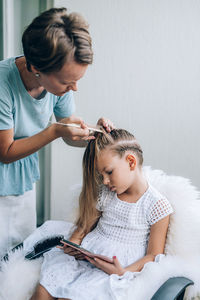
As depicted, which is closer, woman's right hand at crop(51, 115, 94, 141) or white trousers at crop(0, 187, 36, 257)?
woman's right hand at crop(51, 115, 94, 141)

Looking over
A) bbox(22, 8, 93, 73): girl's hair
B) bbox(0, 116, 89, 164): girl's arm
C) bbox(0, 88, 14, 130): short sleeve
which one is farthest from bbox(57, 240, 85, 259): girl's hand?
bbox(22, 8, 93, 73): girl's hair

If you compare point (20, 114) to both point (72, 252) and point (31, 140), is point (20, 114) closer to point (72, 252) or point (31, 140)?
point (31, 140)

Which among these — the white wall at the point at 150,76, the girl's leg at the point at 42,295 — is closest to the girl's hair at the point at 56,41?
the girl's leg at the point at 42,295

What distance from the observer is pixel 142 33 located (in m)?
1.78

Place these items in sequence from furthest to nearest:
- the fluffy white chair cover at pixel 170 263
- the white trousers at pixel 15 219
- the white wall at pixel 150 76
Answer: the white wall at pixel 150 76
the white trousers at pixel 15 219
the fluffy white chair cover at pixel 170 263

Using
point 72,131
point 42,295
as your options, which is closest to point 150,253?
point 42,295

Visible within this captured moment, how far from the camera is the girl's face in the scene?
120 cm

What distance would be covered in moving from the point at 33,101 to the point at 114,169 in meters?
0.41

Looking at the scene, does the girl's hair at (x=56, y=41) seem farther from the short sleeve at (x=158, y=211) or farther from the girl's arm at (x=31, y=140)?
the short sleeve at (x=158, y=211)

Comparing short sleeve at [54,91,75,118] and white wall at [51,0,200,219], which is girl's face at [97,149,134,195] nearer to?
short sleeve at [54,91,75,118]

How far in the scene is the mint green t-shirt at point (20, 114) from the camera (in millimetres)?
1144

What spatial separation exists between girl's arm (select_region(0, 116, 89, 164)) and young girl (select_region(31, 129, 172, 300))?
146mm

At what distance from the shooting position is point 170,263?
43.7 inches

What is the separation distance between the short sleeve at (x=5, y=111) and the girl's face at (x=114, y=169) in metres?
0.36
